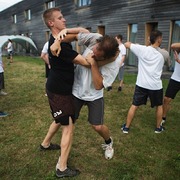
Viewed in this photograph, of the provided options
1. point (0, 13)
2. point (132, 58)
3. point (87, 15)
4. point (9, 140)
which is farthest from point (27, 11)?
point (9, 140)

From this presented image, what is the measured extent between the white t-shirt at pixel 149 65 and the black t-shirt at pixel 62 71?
65.2 inches

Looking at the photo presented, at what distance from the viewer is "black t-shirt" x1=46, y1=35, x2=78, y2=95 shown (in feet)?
8.36

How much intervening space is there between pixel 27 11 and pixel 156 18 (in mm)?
23199

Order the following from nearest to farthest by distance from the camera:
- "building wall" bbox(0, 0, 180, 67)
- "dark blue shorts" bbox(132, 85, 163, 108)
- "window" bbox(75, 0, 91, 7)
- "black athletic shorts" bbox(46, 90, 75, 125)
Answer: "black athletic shorts" bbox(46, 90, 75, 125) → "dark blue shorts" bbox(132, 85, 163, 108) → "building wall" bbox(0, 0, 180, 67) → "window" bbox(75, 0, 91, 7)

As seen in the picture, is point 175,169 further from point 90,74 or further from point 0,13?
point 0,13

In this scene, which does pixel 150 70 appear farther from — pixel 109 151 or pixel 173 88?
pixel 109 151

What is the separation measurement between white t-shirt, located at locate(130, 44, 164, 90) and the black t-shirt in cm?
166

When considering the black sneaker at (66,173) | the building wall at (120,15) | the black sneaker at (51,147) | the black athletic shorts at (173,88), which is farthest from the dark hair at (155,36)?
the building wall at (120,15)

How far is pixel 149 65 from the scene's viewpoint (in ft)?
13.3

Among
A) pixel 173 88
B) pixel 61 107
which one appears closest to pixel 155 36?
pixel 173 88

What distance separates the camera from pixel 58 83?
9.25 feet

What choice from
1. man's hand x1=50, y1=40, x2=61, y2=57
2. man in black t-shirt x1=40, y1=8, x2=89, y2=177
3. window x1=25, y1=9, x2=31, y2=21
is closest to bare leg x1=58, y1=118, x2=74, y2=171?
man in black t-shirt x1=40, y1=8, x2=89, y2=177

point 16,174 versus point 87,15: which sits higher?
point 87,15

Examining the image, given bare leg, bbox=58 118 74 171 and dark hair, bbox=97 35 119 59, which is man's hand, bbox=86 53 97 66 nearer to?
dark hair, bbox=97 35 119 59
